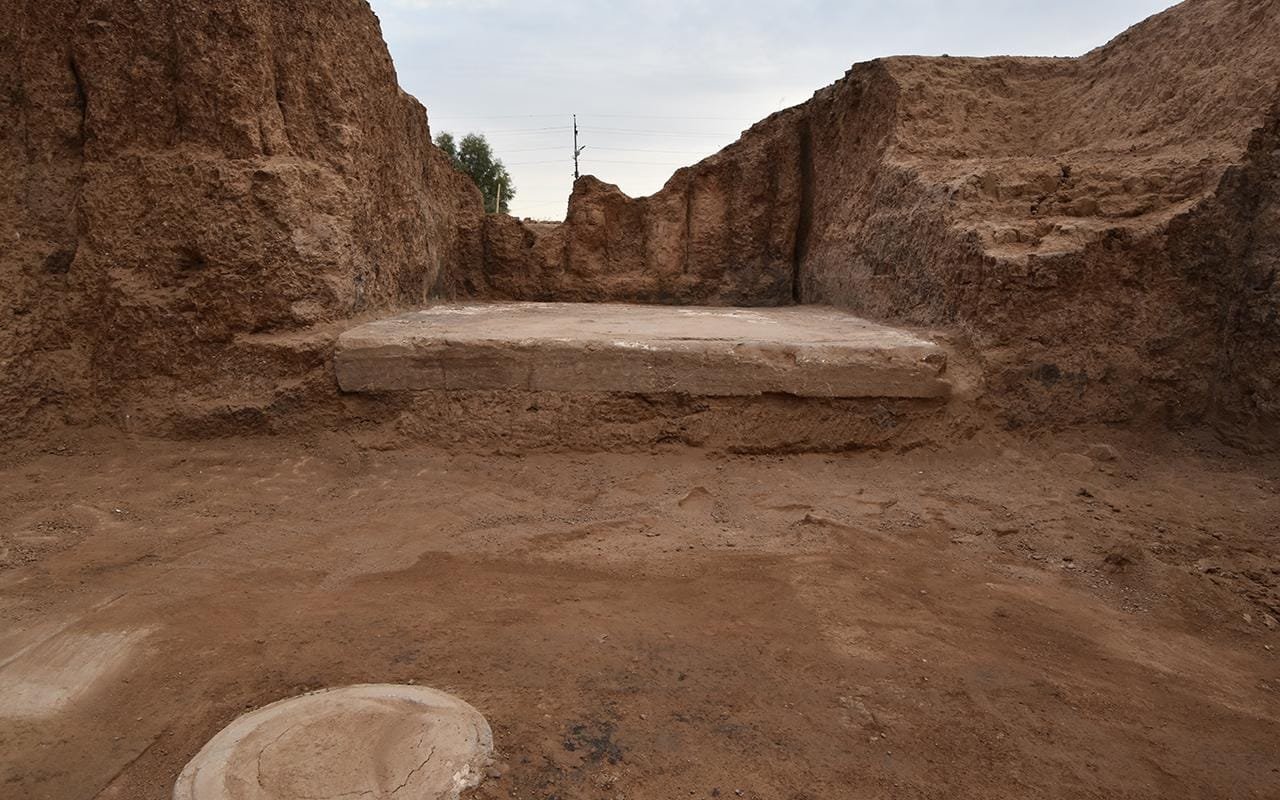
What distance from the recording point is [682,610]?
A: 2.45 m

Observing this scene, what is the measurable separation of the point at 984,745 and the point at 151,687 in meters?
2.16

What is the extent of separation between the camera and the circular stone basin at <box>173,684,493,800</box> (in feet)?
5.15

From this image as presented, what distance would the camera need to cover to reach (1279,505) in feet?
10.2

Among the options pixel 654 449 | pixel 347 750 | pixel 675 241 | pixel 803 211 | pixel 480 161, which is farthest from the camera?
pixel 480 161

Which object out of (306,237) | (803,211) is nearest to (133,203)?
(306,237)

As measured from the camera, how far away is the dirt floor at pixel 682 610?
1.74 metres

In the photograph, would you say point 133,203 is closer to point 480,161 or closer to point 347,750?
point 347,750

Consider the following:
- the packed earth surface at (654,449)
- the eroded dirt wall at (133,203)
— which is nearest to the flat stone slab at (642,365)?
the packed earth surface at (654,449)

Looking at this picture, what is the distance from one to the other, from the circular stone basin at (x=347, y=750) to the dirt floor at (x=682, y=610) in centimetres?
8

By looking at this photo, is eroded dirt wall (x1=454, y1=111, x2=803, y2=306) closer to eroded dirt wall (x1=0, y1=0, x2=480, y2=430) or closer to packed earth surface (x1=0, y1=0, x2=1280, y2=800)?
packed earth surface (x1=0, y1=0, x2=1280, y2=800)

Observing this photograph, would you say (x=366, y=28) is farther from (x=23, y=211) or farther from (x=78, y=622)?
(x=78, y=622)

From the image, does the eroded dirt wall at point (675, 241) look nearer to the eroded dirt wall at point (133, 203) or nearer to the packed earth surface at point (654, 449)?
the packed earth surface at point (654, 449)

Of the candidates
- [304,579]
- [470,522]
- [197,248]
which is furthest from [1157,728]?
[197,248]

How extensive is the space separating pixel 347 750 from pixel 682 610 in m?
1.11
